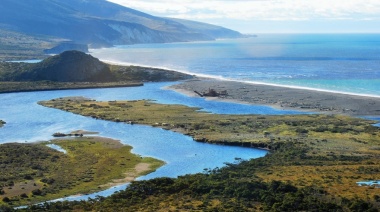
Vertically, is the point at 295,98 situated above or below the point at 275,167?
above

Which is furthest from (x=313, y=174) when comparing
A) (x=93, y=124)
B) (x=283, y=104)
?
(x=283, y=104)

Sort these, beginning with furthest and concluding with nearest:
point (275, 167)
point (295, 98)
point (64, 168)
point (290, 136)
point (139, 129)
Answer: point (295, 98) < point (139, 129) < point (290, 136) < point (64, 168) < point (275, 167)

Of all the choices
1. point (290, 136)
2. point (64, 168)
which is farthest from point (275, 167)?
point (64, 168)

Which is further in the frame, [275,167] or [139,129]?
[139,129]

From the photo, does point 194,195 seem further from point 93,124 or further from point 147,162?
point 93,124

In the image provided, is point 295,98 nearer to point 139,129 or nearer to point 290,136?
point 290,136

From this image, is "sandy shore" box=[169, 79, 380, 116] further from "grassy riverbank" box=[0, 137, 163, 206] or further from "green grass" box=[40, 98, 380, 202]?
"grassy riverbank" box=[0, 137, 163, 206]
